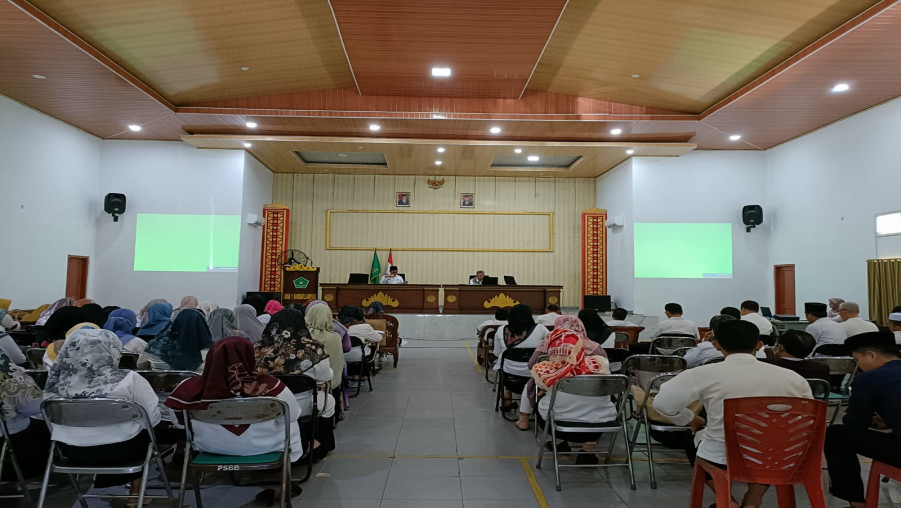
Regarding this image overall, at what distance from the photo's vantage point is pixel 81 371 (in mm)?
2236

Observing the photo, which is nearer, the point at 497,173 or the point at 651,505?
the point at 651,505

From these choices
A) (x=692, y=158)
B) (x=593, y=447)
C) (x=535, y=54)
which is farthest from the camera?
(x=692, y=158)

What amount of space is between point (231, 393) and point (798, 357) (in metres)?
3.63

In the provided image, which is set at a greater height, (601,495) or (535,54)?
(535,54)

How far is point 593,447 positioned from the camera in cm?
350

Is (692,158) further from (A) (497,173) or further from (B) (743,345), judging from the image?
(B) (743,345)

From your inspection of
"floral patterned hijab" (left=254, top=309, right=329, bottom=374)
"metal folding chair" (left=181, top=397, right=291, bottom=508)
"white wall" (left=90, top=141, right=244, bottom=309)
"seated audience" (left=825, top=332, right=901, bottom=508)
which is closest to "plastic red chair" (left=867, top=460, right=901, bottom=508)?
"seated audience" (left=825, top=332, right=901, bottom=508)

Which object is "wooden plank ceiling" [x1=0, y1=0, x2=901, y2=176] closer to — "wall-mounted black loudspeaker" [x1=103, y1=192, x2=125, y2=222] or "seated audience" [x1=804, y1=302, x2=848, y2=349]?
"wall-mounted black loudspeaker" [x1=103, y1=192, x2=125, y2=222]

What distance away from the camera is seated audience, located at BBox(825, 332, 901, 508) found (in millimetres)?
2098

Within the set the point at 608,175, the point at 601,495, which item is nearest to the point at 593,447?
the point at 601,495

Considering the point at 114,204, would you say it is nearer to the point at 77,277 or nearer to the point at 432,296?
the point at 77,277

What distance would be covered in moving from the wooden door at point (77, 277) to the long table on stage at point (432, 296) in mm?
4827

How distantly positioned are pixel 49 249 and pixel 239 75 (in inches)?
196

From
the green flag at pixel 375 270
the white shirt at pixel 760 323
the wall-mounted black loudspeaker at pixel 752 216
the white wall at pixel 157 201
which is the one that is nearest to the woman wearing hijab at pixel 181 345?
the white shirt at pixel 760 323
